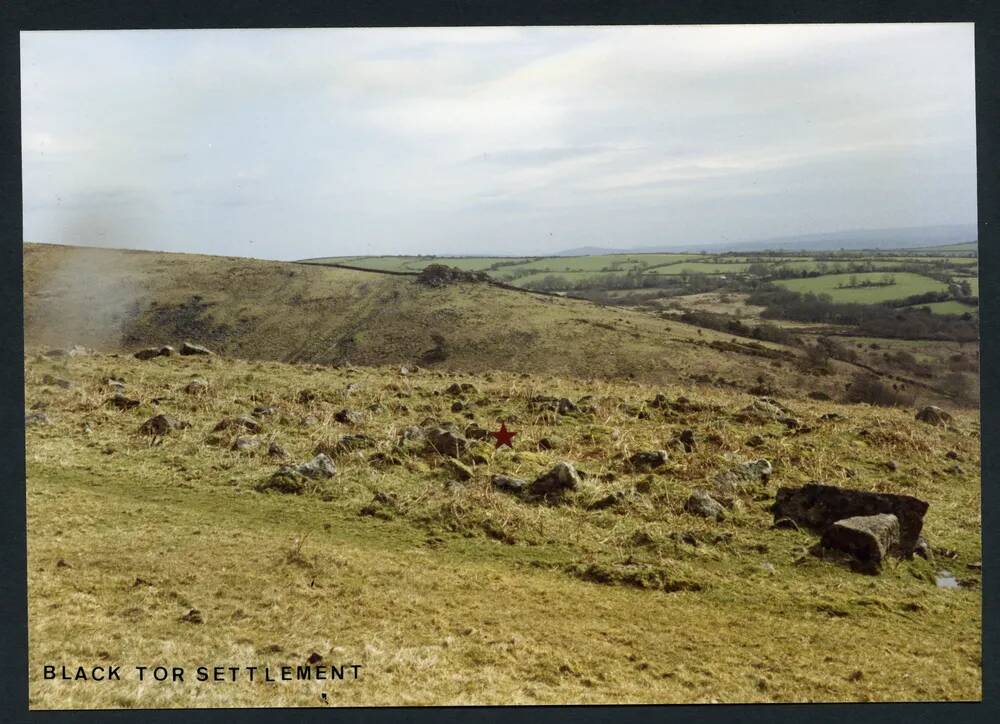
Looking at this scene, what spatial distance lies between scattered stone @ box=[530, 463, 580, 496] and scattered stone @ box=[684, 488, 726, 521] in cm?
115

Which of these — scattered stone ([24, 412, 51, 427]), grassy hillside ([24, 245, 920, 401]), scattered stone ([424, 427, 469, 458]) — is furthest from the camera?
grassy hillside ([24, 245, 920, 401])

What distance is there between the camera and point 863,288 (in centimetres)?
909

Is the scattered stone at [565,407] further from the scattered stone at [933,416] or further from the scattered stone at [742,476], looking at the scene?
the scattered stone at [933,416]

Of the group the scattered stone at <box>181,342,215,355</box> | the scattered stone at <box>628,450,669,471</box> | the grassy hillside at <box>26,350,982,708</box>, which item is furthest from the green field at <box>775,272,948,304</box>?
the scattered stone at <box>181,342,215,355</box>

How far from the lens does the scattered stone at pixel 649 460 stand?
848 cm

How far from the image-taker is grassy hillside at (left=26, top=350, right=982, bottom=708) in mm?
5969

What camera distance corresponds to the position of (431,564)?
271 inches

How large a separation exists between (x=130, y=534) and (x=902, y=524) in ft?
22.9

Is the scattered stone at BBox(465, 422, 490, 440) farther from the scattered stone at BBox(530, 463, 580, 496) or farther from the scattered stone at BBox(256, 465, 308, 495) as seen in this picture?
the scattered stone at BBox(256, 465, 308, 495)

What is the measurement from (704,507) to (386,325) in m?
7.10

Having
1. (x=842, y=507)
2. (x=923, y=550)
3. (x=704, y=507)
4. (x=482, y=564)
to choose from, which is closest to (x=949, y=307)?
(x=842, y=507)

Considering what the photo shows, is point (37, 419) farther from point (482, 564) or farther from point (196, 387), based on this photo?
point (482, 564)

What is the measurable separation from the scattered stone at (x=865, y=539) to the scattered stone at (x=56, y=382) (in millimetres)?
8884

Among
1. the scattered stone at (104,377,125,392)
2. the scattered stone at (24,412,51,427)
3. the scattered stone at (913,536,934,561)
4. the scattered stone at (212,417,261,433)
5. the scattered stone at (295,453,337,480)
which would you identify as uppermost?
the scattered stone at (104,377,125,392)
